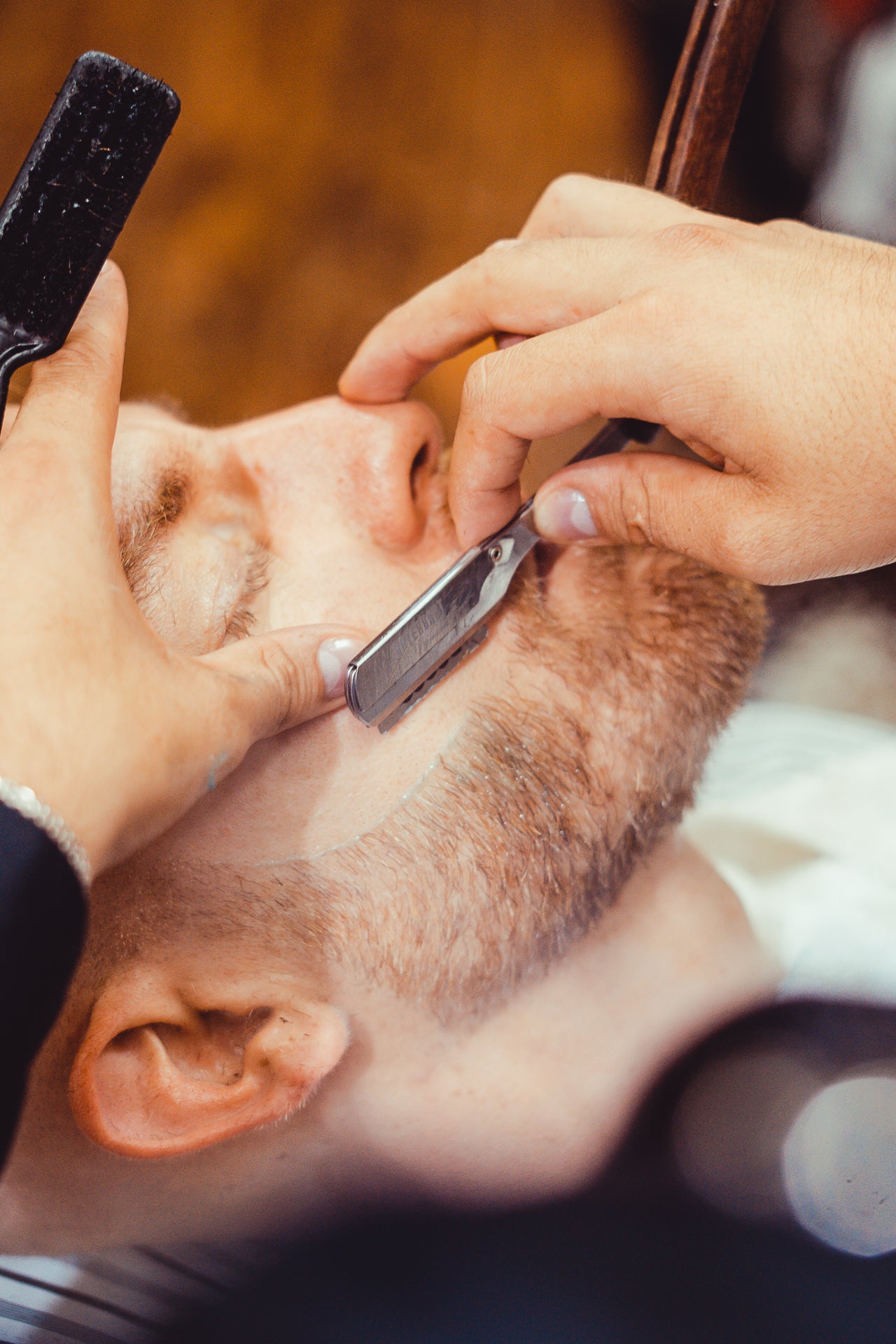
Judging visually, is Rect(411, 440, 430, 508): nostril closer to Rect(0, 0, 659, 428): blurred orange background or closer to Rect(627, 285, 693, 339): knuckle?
Rect(627, 285, 693, 339): knuckle

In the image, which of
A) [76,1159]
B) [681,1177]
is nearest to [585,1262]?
[681,1177]

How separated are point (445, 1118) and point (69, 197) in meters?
0.85

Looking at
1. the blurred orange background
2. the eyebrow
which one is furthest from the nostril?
the blurred orange background

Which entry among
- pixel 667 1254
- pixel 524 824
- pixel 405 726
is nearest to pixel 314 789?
pixel 405 726

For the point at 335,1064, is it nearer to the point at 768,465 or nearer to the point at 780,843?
the point at 768,465

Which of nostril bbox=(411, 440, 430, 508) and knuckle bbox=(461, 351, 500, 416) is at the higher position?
knuckle bbox=(461, 351, 500, 416)

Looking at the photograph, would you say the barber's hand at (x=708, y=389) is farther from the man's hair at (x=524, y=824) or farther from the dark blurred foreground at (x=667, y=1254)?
the dark blurred foreground at (x=667, y=1254)

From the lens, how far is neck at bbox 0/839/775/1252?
0.80 metres

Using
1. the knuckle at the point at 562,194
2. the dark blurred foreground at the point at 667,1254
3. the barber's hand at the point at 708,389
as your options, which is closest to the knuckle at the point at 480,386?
the barber's hand at the point at 708,389

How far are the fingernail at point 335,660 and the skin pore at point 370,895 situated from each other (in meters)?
0.04

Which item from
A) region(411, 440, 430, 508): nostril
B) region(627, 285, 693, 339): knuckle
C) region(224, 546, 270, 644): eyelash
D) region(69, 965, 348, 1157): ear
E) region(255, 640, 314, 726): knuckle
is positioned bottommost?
region(69, 965, 348, 1157): ear

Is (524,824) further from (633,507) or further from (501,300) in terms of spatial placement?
(501,300)

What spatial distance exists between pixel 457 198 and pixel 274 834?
46.7 inches

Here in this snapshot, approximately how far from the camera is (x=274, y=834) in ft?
2.43
